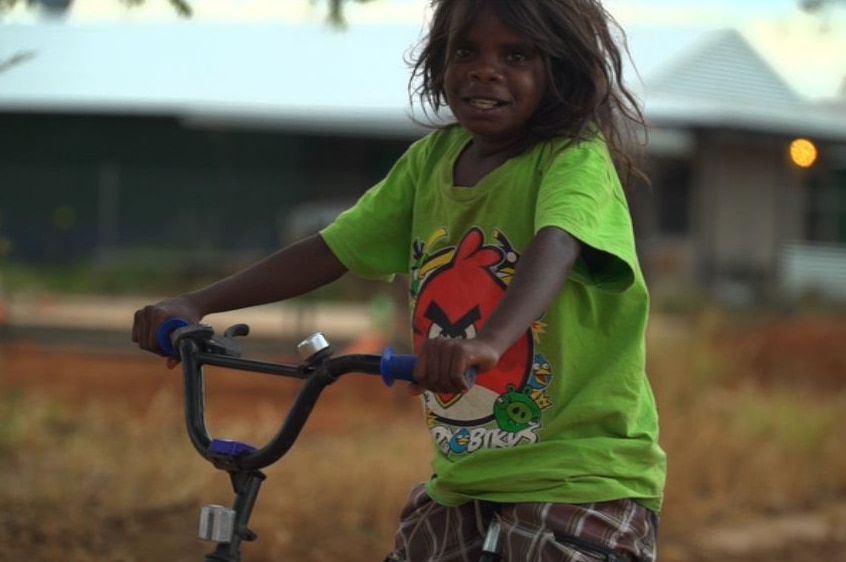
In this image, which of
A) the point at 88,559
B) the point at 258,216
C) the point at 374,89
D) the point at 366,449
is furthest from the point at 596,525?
the point at 374,89

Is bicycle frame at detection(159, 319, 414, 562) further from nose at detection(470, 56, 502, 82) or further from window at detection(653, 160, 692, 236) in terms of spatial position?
window at detection(653, 160, 692, 236)

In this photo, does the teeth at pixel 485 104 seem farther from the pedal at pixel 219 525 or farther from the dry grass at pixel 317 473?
the dry grass at pixel 317 473

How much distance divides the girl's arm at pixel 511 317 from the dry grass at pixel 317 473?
3.01 meters

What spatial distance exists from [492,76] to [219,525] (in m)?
0.94

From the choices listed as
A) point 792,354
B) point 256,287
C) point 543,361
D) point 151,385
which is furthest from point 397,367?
point 792,354

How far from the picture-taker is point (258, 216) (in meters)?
20.6

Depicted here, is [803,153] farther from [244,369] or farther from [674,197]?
[674,197]

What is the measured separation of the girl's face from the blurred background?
1.72 feet

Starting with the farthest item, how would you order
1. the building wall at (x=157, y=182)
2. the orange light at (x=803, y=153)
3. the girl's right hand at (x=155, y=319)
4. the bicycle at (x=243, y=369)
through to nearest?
the building wall at (x=157, y=182), the orange light at (x=803, y=153), the girl's right hand at (x=155, y=319), the bicycle at (x=243, y=369)

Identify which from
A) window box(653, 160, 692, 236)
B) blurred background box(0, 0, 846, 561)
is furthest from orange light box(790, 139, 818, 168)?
window box(653, 160, 692, 236)

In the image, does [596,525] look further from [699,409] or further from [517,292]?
[699,409]

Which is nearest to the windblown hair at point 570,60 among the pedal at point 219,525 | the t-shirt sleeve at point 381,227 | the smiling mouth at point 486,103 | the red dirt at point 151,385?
the smiling mouth at point 486,103

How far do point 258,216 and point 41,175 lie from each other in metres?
2.83

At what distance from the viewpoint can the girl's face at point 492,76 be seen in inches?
111
